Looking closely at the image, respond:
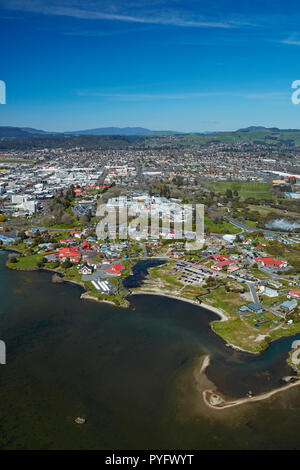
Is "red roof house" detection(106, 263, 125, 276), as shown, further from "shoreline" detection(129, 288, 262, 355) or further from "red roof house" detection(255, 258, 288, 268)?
"red roof house" detection(255, 258, 288, 268)

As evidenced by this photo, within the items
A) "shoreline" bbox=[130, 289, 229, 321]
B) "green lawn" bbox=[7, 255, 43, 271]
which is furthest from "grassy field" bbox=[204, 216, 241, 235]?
"green lawn" bbox=[7, 255, 43, 271]

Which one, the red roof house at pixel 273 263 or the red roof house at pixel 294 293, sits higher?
the red roof house at pixel 273 263

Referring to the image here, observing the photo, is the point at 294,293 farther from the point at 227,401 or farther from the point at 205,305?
the point at 227,401

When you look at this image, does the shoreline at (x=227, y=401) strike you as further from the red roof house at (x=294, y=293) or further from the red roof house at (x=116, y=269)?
the red roof house at (x=116, y=269)

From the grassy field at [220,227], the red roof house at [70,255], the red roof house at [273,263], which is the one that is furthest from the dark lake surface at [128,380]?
the grassy field at [220,227]
